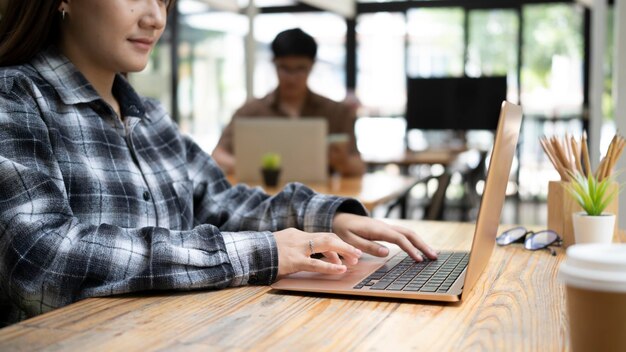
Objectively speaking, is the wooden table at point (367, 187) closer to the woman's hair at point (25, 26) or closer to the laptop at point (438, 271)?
the laptop at point (438, 271)

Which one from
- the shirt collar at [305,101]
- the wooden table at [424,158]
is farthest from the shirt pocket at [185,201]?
the wooden table at [424,158]

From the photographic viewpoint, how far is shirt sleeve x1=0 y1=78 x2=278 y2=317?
3.60 feet

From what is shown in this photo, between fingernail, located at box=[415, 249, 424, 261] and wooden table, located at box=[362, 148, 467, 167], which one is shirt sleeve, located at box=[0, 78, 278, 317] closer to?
fingernail, located at box=[415, 249, 424, 261]

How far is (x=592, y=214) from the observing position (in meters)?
1.44

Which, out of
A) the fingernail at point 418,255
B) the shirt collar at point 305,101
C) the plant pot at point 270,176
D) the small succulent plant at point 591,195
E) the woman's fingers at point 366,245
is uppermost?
the shirt collar at point 305,101

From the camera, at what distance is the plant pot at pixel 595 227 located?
142 centimetres

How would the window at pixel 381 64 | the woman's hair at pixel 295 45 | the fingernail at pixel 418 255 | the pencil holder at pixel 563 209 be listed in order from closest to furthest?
the fingernail at pixel 418 255
the pencil holder at pixel 563 209
the woman's hair at pixel 295 45
the window at pixel 381 64

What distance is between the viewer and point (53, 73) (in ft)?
4.54

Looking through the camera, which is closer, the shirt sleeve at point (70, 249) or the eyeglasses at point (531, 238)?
the shirt sleeve at point (70, 249)

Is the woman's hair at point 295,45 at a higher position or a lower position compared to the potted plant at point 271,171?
higher

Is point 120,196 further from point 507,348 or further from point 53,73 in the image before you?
point 507,348

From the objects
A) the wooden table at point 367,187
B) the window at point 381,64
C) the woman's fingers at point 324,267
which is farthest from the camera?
the window at point 381,64

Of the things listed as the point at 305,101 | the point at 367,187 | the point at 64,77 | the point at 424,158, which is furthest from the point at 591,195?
the point at 424,158

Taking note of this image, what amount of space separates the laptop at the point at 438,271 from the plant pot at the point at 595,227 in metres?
0.23
